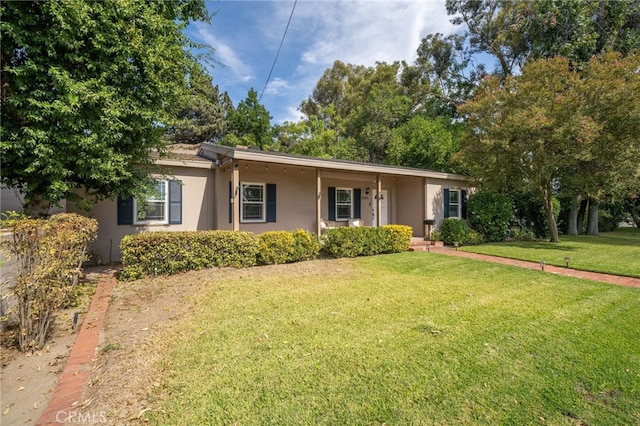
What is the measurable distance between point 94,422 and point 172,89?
6.09 m

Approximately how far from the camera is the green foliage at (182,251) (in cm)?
614

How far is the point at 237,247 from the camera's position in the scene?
24.3 feet

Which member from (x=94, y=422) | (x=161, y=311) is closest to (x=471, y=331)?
(x=94, y=422)

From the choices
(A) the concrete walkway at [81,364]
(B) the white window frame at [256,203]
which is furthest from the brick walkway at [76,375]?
(B) the white window frame at [256,203]

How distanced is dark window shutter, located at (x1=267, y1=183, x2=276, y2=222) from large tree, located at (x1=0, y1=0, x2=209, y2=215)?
4482 millimetres

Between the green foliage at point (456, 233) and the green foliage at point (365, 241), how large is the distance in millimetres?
2554

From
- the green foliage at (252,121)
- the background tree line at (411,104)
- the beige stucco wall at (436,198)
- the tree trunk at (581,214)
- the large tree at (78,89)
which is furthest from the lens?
the green foliage at (252,121)

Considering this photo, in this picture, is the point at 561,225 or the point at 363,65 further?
the point at 363,65

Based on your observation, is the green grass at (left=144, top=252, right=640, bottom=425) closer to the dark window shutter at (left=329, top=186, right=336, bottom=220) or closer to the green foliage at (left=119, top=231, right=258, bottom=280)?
the green foliage at (left=119, top=231, right=258, bottom=280)

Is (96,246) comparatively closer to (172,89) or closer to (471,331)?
(172,89)

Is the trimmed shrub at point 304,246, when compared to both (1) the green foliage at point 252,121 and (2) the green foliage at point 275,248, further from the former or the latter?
(1) the green foliage at point 252,121

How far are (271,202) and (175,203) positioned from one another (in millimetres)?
3103

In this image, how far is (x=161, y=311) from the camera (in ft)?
14.4

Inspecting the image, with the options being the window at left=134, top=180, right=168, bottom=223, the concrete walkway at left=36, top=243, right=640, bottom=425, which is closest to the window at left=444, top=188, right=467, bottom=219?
the concrete walkway at left=36, top=243, right=640, bottom=425
